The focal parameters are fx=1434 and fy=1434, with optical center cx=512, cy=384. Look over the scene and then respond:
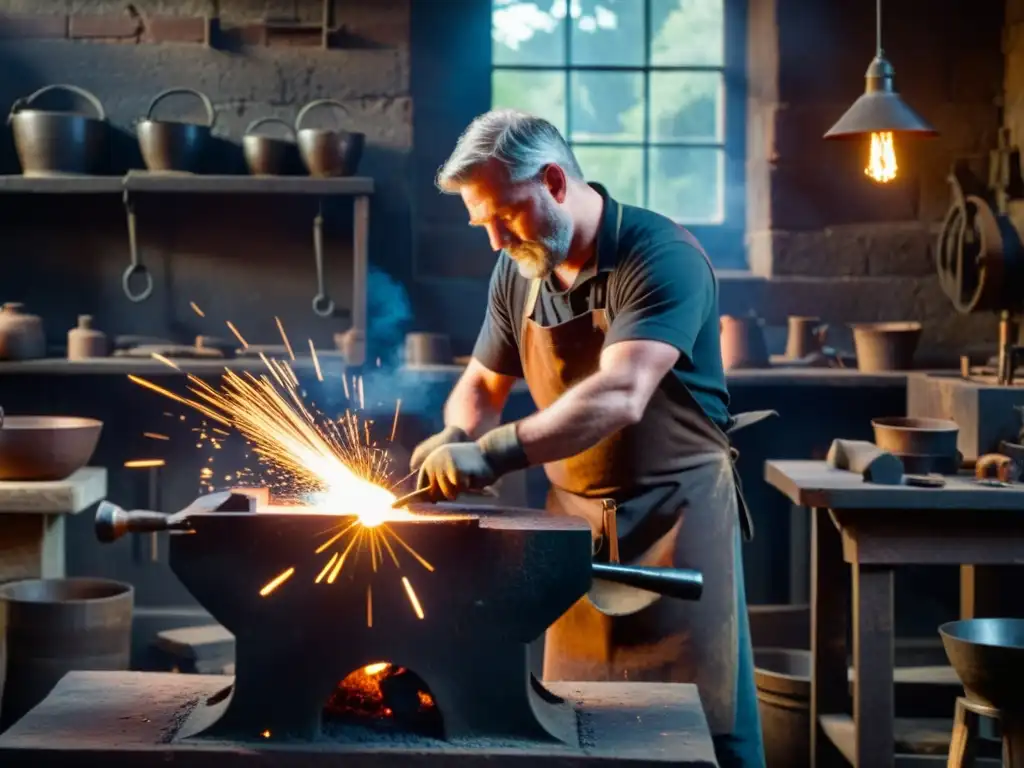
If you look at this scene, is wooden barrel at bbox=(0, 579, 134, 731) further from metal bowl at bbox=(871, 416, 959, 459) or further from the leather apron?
metal bowl at bbox=(871, 416, 959, 459)

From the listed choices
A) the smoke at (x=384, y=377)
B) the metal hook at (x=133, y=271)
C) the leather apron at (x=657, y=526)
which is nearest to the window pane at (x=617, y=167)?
the smoke at (x=384, y=377)

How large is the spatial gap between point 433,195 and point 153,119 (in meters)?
1.05

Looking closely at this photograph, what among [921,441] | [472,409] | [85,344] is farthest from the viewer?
[85,344]

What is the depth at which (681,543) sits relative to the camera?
10.4 feet

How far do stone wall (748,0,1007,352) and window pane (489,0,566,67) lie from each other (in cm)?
78

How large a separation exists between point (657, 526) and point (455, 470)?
0.71 metres

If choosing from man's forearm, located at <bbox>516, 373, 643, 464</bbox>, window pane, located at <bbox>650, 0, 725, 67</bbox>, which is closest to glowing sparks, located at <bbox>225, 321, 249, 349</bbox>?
window pane, located at <bbox>650, 0, 725, 67</bbox>

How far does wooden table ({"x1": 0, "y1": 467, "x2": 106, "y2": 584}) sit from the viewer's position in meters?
4.16

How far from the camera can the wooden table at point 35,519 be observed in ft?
13.6

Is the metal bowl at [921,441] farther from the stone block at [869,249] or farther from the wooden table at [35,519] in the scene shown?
the wooden table at [35,519]

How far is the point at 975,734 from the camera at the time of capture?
338 centimetres

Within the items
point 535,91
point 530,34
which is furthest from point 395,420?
point 530,34

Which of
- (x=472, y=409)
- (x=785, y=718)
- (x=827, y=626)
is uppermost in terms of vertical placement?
(x=472, y=409)

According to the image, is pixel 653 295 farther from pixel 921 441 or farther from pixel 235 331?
pixel 235 331
